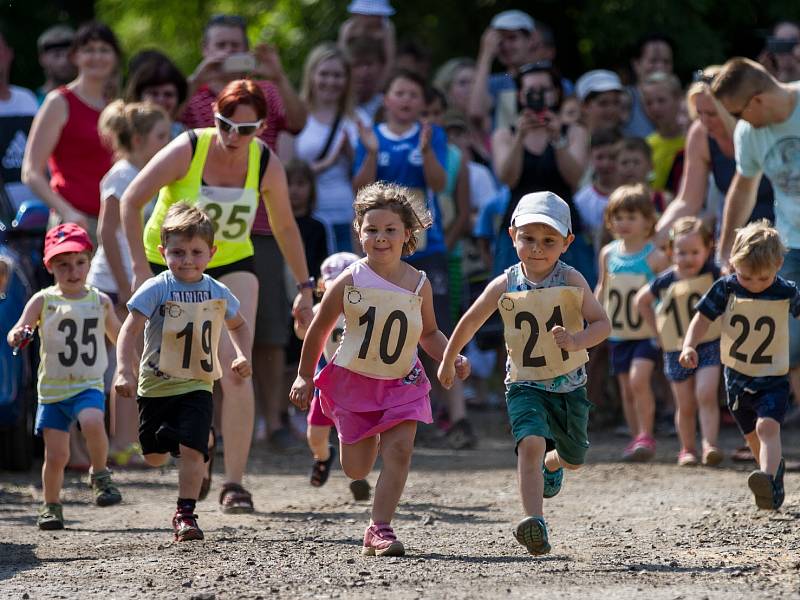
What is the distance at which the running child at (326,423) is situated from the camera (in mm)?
8492

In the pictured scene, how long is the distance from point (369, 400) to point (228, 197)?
5.63ft

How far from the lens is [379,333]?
6797 mm

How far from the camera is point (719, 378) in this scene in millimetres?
10039

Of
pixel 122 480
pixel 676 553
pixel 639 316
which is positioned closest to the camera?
pixel 676 553

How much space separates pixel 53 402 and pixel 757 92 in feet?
13.1

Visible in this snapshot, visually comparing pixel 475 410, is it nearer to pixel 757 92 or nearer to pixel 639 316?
pixel 639 316

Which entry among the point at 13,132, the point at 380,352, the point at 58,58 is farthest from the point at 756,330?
the point at 58,58

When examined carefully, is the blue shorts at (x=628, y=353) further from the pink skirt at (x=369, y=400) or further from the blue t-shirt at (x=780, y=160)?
the pink skirt at (x=369, y=400)

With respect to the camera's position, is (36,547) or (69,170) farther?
(69,170)

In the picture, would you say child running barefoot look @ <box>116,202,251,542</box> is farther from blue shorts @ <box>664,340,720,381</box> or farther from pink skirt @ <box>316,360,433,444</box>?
blue shorts @ <box>664,340,720,381</box>

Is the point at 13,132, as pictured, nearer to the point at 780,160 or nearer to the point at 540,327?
the point at 780,160

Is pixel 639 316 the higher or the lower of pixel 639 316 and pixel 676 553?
the higher

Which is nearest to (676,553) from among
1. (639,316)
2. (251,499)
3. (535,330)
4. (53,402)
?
(535,330)

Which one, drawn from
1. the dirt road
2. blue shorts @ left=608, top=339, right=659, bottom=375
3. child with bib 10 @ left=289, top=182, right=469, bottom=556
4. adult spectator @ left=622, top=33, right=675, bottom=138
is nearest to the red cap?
the dirt road
